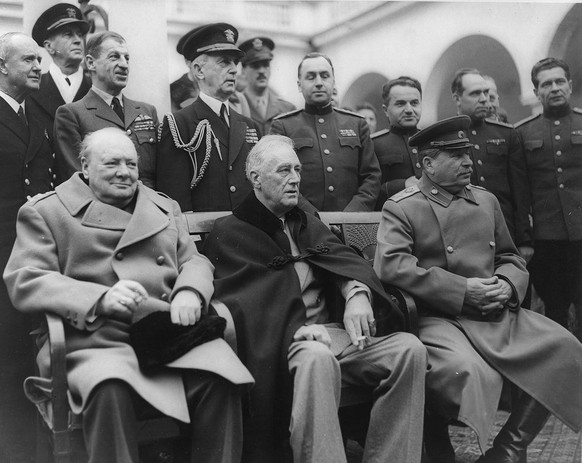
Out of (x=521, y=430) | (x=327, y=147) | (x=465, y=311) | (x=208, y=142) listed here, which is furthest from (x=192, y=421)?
(x=327, y=147)

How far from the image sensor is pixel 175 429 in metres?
2.90

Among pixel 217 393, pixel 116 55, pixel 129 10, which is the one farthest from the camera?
pixel 129 10

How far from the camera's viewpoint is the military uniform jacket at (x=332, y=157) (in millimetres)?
4590

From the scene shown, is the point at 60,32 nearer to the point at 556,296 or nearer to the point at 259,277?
the point at 259,277

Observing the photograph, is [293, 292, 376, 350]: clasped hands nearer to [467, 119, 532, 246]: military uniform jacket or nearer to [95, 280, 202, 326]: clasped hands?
[95, 280, 202, 326]: clasped hands

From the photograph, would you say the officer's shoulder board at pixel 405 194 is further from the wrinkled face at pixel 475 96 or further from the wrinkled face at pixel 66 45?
the wrinkled face at pixel 66 45

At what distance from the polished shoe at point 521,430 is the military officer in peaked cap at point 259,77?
144 inches

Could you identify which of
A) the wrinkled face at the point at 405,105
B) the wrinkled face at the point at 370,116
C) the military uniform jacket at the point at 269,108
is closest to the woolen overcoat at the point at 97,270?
the wrinkled face at the point at 405,105

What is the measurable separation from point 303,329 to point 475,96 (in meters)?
2.69

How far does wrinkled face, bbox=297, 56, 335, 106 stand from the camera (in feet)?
15.4

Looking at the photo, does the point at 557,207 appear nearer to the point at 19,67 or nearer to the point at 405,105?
the point at 405,105

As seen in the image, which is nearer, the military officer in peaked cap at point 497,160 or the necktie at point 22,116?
the necktie at point 22,116

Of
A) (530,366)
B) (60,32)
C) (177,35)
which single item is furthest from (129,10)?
(177,35)

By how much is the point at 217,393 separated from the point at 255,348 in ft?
1.14
